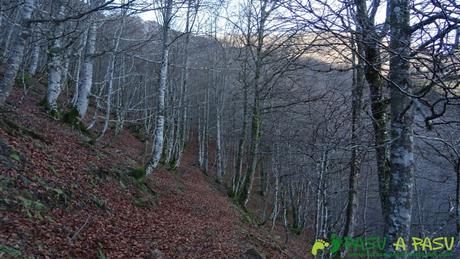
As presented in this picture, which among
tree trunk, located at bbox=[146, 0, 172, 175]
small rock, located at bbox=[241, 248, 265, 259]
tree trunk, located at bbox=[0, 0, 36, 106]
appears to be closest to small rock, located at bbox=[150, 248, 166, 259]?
small rock, located at bbox=[241, 248, 265, 259]

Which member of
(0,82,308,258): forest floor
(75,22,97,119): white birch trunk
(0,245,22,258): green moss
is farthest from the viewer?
(75,22,97,119): white birch trunk

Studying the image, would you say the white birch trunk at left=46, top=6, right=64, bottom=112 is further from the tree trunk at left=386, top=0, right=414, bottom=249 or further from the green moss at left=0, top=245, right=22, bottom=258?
the tree trunk at left=386, top=0, right=414, bottom=249

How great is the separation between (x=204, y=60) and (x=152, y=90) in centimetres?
767

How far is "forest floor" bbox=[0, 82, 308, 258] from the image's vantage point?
4836 mm

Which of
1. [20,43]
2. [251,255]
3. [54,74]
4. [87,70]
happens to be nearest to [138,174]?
[87,70]

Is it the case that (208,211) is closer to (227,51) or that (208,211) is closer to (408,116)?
(408,116)

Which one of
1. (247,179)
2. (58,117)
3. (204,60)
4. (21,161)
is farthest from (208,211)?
(204,60)

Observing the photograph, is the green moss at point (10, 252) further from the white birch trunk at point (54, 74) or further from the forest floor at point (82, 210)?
the white birch trunk at point (54, 74)

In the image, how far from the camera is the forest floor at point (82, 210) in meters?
4.84

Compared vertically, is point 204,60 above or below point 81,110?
above

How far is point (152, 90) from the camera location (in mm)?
33938

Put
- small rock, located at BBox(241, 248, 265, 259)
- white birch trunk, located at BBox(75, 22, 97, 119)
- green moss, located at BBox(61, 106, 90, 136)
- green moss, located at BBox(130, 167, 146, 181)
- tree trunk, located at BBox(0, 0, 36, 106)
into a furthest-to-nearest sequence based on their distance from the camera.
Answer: green moss, located at BBox(61, 106, 90, 136)
white birch trunk, located at BBox(75, 22, 97, 119)
green moss, located at BBox(130, 167, 146, 181)
small rock, located at BBox(241, 248, 265, 259)
tree trunk, located at BBox(0, 0, 36, 106)

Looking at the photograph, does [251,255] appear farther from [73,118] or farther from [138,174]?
[73,118]

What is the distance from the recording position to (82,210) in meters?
6.18
